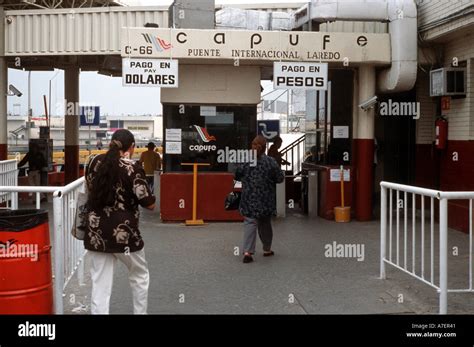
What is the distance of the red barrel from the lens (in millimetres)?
5180

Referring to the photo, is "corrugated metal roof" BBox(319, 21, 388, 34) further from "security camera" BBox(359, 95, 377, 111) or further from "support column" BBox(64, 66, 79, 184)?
"support column" BBox(64, 66, 79, 184)

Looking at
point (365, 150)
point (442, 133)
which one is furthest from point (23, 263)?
point (442, 133)

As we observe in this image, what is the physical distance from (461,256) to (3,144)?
11421 millimetres

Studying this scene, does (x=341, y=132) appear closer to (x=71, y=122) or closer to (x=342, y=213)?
(x=342, y=213)

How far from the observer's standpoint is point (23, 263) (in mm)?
5230

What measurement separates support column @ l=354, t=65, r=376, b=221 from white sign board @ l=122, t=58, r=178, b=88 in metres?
3.86

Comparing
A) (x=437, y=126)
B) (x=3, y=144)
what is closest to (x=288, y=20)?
(x=437, y=126)

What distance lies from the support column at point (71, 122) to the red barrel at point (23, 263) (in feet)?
49.7

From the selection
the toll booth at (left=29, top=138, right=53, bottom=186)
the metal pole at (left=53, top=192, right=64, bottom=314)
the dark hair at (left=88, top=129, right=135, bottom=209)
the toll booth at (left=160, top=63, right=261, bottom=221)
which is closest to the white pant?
the metal pole at (left=53, top=192, right=64, bottom=314)

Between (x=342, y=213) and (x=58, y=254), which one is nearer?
(x=58, y=254)

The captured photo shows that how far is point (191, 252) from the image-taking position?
31.7ft

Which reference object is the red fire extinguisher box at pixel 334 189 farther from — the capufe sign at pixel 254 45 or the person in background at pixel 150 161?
the person in background at pixel 150 161

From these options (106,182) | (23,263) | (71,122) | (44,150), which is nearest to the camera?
(23,263)

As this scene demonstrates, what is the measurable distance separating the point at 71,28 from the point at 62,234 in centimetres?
990
